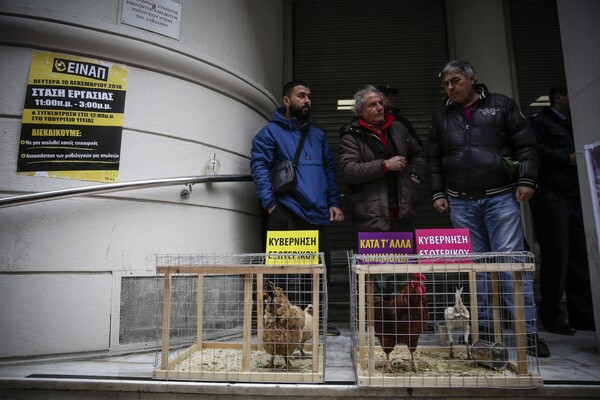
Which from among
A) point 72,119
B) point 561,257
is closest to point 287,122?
point 72,119

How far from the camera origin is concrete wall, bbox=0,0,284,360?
306 centimetres

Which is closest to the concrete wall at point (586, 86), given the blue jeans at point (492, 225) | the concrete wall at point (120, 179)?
the blue jeans at point (492, 225)

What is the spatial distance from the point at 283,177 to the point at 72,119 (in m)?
1.77

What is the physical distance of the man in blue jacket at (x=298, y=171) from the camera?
3.80m

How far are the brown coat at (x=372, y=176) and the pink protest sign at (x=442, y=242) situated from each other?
2.78ft

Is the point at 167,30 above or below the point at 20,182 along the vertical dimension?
above

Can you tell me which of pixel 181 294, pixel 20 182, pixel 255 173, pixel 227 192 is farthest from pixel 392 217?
pixel 20 182

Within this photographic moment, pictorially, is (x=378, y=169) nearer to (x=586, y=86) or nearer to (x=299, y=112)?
(x=299, y=112)

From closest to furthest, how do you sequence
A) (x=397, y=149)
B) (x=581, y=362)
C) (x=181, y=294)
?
(x=581, y=362), (x=181, y=294), (x=397, y=149)

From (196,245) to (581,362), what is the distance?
3.07 metres

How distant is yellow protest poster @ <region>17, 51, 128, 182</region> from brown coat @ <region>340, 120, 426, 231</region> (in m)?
1.97

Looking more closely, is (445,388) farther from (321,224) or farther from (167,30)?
(167,30)

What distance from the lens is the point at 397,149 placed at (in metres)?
3.85

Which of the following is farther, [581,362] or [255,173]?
[255,173]
